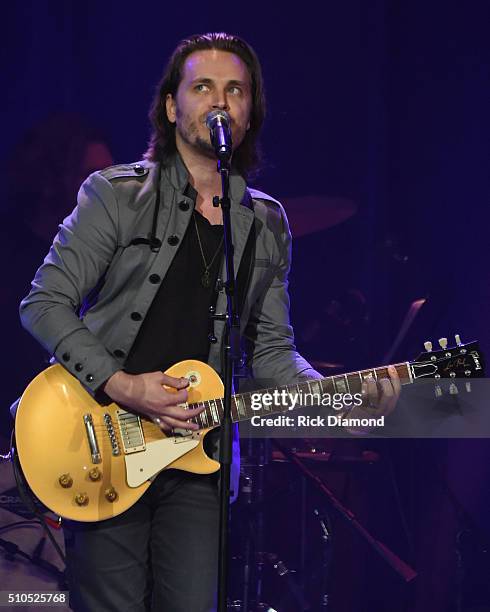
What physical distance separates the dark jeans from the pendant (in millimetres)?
598

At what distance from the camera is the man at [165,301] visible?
2.65 m

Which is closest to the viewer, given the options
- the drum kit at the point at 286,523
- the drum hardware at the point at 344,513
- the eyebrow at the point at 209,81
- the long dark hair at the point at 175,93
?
the eyebrow at the point at 209,81

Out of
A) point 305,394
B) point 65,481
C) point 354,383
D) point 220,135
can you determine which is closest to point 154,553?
point 65,481

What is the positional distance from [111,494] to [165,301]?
2.05ft

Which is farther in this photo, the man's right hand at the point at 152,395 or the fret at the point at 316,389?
the fret at the point at 316,389

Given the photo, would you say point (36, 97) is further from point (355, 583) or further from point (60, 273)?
point (355, 583)

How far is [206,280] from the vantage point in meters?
2.89

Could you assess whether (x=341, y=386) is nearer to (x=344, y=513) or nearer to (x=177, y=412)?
(x=177, y=412)

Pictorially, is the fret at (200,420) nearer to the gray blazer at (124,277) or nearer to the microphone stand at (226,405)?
the gray blazer at (124,277)

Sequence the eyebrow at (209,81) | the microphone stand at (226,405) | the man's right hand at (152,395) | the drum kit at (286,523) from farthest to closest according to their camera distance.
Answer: the drum kit at (286,523) < the eyebrow at (209,81) < the man's right hand at (152,395) < the microphone stand at (226,405)

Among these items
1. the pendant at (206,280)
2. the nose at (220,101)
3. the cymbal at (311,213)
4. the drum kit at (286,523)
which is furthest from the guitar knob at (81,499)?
the cymbal at (311,213)

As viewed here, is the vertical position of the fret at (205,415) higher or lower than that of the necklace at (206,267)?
lower

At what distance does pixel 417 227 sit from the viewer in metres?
5.12

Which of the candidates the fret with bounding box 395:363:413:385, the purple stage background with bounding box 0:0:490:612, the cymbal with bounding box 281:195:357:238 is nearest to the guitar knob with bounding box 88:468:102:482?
the fret with bounding box 395:363:413:385
